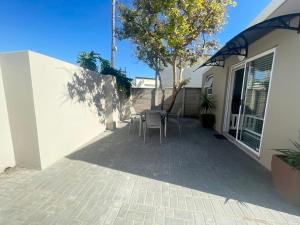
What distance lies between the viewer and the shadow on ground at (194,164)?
95.0 inches

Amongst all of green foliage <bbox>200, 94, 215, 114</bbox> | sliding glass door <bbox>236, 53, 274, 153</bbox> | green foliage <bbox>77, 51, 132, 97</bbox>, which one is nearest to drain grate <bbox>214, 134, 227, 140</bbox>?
sliding glass door <bbox>236, 53, 274, 153</bbox>

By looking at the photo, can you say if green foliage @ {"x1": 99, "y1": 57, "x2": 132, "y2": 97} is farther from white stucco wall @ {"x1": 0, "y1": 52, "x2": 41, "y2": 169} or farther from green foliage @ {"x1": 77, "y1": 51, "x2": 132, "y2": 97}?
white stucco wall @ {"x1": 0, "y1": 52, "x2": 41, "y2": 169}

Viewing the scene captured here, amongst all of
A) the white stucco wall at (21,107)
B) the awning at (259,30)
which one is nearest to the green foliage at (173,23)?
the awning at (259,30)

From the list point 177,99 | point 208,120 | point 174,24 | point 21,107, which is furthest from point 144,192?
point 177,99

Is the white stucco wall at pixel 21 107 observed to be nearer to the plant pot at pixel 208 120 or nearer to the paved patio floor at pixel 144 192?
the paved patio floor at pixel 144 192

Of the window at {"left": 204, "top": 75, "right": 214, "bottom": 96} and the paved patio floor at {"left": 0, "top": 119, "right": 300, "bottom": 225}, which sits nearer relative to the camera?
the paved patio floor at {"left": 0, "top": 119, "right": 300, "bottom": 225}

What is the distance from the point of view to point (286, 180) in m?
2.25

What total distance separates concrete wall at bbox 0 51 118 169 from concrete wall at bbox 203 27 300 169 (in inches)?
177

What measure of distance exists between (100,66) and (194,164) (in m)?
5.77

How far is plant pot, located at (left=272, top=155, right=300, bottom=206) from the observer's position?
2.12 metres

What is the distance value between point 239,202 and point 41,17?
8367 millimetres

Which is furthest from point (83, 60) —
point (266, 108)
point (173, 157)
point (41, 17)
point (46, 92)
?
point (266, 108)

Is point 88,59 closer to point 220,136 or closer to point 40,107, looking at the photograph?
point 40,107

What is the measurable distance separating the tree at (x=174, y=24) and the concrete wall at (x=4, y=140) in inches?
166
